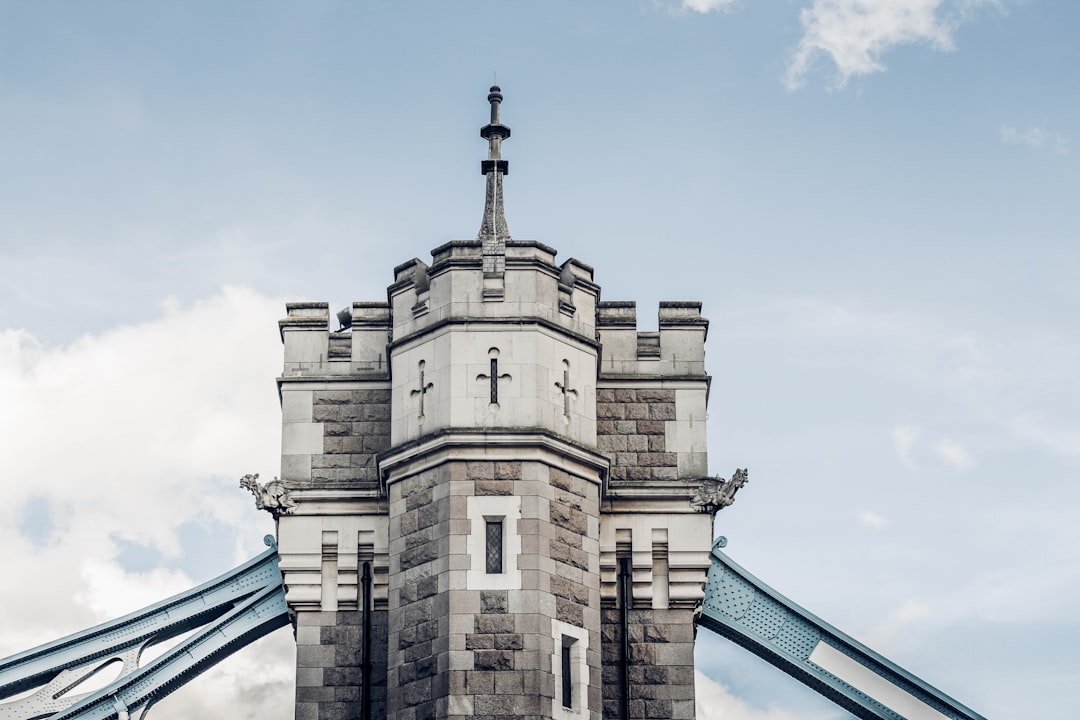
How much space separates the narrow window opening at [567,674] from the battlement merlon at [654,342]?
4.26 meters

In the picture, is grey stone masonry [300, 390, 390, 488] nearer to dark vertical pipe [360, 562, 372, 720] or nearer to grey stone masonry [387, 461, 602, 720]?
dark vertical pipe [360, 562, 372, 720]

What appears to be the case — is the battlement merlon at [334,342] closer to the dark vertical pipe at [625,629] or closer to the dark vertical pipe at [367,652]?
the dark vertical pipe at [367,652]

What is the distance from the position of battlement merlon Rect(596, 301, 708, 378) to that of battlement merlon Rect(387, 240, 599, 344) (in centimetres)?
105

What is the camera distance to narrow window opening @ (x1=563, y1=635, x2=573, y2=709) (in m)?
27.5

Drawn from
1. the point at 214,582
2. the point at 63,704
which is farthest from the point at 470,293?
the point at 63,704

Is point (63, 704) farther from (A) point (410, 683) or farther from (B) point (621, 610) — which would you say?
(B) point (621, 610)

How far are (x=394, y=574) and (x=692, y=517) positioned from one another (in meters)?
4.03

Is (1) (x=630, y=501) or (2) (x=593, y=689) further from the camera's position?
(1) (x=630, y=501)

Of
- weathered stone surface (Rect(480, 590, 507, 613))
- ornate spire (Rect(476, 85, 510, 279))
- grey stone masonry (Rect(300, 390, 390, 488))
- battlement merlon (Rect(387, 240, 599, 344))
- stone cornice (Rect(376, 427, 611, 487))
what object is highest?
ornate spire (Rect(476, 85, 510, 279))

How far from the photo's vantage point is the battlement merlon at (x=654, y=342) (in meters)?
30.7

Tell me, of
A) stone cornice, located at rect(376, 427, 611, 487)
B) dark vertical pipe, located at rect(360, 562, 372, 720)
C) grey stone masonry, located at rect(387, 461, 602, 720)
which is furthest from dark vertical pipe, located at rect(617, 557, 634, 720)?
dark vertical pipe, located at rect(360, 562, 372, 720)

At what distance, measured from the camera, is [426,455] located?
28266 mm

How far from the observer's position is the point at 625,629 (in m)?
29.2

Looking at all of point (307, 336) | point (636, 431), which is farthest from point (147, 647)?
point (636, 431)
